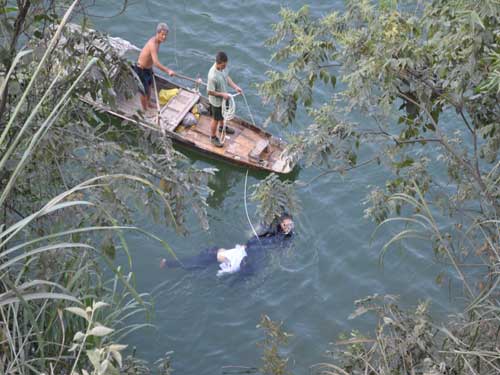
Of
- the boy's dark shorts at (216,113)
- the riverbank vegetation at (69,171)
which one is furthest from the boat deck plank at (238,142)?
the riverbank vegetation at (69,171)

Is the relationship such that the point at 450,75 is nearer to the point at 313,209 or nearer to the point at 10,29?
the point at 10,29

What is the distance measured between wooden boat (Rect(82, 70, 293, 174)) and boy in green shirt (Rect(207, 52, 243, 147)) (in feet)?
0.78

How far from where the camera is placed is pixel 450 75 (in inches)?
266

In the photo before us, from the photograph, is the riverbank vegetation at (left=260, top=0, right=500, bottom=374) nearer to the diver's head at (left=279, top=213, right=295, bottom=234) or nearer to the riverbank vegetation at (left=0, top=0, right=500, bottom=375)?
the riverbank vegetation at (left=0, top=0, right=500, bottom=375)

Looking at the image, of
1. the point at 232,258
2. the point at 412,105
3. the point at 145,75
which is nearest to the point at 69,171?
the point at 412,105

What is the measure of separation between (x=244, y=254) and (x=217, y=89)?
3145 millimetres

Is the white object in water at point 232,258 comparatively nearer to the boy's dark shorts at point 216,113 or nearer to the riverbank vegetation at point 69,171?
the boy's dark shorts at point 216,113

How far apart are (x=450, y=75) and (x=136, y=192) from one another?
9.74 ft

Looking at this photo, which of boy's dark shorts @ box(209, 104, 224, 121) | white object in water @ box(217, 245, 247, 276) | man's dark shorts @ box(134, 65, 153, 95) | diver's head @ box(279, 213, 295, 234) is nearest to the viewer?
diver's head @ box(279, 213, 295, 234)

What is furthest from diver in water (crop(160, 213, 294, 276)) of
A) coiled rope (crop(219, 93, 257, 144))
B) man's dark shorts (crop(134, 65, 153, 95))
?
man's dark shorts (crop(134, 65, 153, 95))

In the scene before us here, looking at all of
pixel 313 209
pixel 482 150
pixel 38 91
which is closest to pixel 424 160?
pixel 482 150

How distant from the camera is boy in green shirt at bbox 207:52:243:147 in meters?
12.5

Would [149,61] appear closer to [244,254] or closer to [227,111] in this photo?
[227,111]

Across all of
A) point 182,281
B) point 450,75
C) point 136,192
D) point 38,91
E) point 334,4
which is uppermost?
point 450,75
